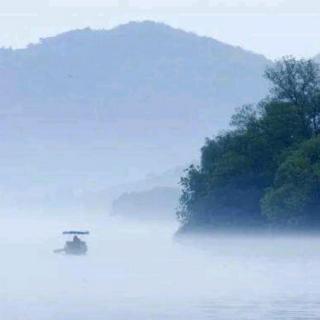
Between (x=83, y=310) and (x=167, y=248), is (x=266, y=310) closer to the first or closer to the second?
(x=83, y=310)

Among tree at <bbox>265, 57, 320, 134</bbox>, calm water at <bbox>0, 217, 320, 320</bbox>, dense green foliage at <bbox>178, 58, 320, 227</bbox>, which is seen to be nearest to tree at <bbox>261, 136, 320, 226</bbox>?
calm water at <bbox>0, 217, 320, 320</bbox>

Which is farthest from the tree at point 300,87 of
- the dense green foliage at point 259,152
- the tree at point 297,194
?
the tree at point 297,194

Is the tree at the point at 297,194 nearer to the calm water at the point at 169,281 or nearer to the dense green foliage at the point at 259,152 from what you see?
the calm water at the point at 169,281

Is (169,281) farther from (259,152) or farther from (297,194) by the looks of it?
(259,152)

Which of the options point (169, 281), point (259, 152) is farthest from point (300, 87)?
point (169, 281)

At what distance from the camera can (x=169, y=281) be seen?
224ft

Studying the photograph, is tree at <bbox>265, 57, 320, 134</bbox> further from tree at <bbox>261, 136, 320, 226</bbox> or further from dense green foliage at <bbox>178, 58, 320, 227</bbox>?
tree at <bbox>261, 136, 320, 226</bbox>

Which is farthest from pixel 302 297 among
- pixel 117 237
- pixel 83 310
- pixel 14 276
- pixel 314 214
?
pixel 117 237

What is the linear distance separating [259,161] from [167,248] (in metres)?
7.08

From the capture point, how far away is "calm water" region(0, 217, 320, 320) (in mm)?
53281

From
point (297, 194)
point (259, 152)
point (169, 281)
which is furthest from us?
point (259, 152)

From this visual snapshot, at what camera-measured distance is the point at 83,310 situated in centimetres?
5397

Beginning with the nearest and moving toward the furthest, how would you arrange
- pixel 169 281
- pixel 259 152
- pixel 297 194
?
1. pixel 169 281
2. pixel 297 194
3. pixel 259 152

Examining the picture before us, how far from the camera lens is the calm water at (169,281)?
5328cm
